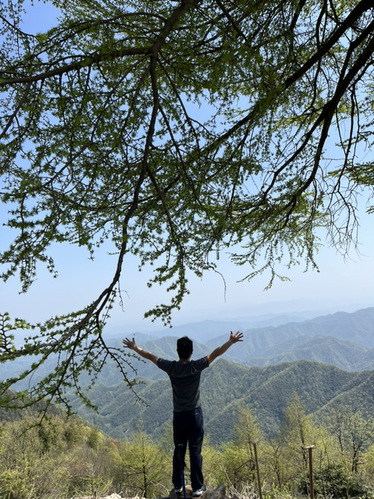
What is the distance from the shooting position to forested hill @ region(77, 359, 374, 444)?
101m

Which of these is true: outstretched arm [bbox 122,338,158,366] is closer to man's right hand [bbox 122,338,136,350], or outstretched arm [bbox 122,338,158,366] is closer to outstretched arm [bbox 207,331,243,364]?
man's right hand [bbox 122,338,136,350]

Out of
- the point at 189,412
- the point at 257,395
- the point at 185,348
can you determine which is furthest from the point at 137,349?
the point at 257,395

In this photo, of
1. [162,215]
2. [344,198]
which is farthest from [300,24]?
[162,215]

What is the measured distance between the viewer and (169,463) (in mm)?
30422

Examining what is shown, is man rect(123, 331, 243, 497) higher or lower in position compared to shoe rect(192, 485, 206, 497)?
higher

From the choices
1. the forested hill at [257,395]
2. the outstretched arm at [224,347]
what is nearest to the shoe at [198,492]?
the outstretched arm at [224,347]

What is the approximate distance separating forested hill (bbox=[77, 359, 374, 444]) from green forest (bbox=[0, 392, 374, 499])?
52.8 meters

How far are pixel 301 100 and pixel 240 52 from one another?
3.07 m

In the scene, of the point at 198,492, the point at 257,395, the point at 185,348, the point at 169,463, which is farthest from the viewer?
the point at 257,395

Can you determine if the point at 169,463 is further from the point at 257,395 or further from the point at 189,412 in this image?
the point at 257,395

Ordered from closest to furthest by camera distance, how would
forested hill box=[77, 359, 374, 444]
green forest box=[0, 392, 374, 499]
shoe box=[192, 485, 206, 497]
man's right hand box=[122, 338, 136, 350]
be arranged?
shoe box=[192, 485, 206, 497] < man's right hand box=[122, 338, 136, 350] < green forest box=[0, 392, 374, 499] < forested hill box=[77, 359, 374, 444]

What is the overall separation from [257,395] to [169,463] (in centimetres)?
11086

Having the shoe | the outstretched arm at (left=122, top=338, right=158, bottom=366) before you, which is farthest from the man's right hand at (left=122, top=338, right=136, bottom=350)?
the shoe

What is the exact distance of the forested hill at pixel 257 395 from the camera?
333 ft
